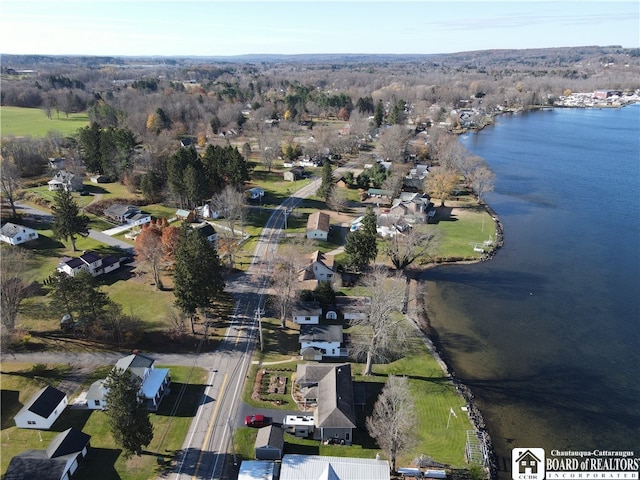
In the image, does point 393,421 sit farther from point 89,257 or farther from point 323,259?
point 89,257

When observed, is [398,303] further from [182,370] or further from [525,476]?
[182,370]

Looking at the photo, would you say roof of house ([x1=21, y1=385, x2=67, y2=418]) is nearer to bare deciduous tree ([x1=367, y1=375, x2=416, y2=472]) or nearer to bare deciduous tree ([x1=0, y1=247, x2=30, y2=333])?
bare deciduous tree ([x1=0, y1=247, x2=30, y2=333])

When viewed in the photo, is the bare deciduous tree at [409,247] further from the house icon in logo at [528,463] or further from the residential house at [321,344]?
the house icon in logo at [528,463]

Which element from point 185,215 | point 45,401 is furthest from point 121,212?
point 45,401

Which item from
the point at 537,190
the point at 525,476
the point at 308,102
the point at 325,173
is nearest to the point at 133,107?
the point at 308,102

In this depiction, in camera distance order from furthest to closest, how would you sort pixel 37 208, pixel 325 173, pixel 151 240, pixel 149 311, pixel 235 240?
pixel 325 173 < pixel 37 208 < pixel 235 240 < pixel 151 240 < pixel 149 311
